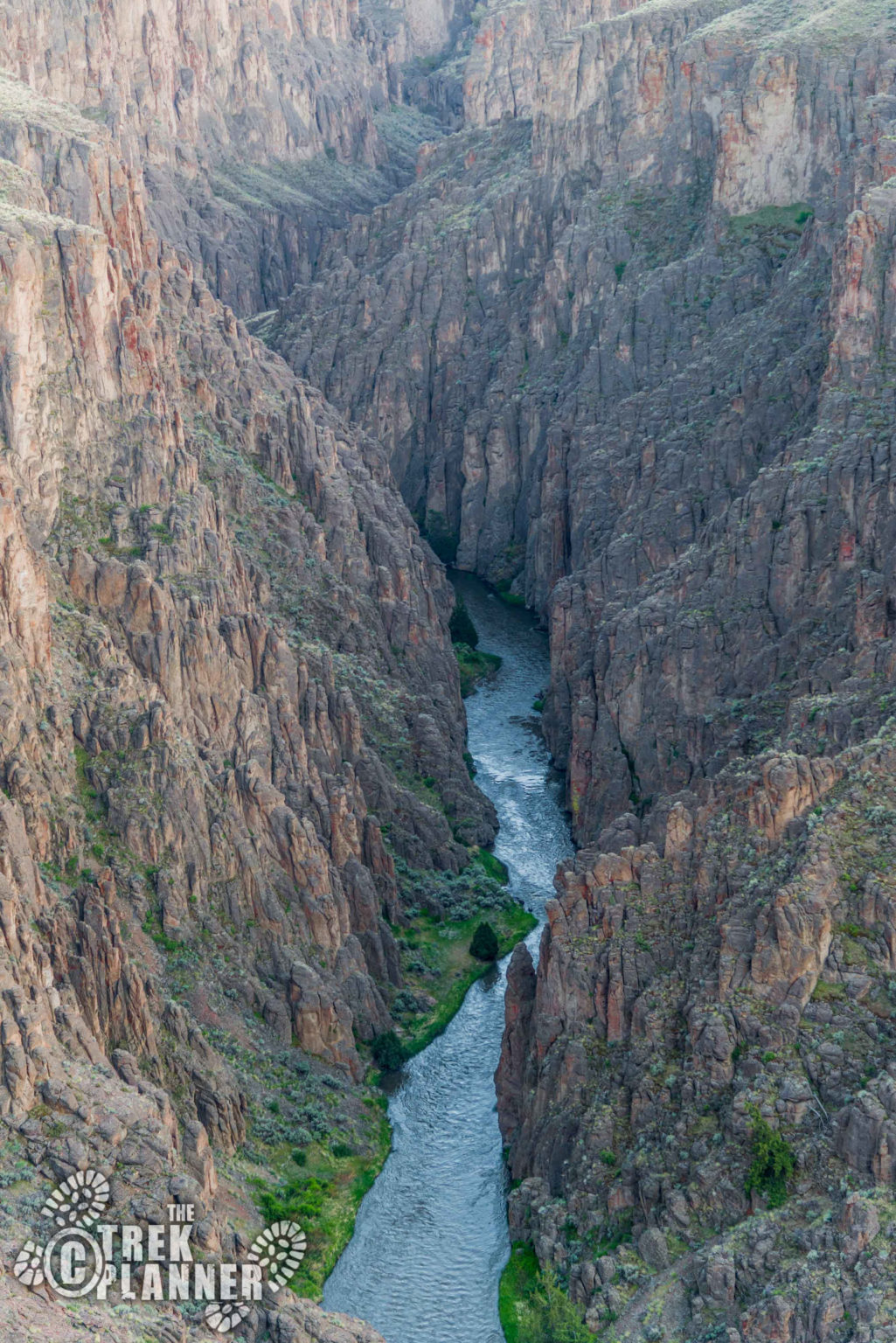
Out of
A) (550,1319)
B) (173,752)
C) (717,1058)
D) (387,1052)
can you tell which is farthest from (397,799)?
(550,1319)

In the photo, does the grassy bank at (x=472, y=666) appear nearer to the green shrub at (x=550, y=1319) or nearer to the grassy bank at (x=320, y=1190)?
the grassy bank at (x=320, y=1190)

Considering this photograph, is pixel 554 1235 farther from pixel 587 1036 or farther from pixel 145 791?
pixel 145 791

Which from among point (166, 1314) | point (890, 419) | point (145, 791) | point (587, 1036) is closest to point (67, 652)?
point (145, 791)

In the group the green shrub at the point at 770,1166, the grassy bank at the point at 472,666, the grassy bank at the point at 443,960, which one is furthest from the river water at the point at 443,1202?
the grassy bank at the point at 472,666

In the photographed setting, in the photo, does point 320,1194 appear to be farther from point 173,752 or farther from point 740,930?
Answer: point 173,752

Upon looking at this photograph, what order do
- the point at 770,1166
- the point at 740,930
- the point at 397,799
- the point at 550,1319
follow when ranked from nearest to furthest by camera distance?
the point at 770,1166
the point at 550,1319
the point at 740,930
the point at 397,799

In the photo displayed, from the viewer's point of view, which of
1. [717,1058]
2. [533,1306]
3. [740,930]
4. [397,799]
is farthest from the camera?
[397,799]
